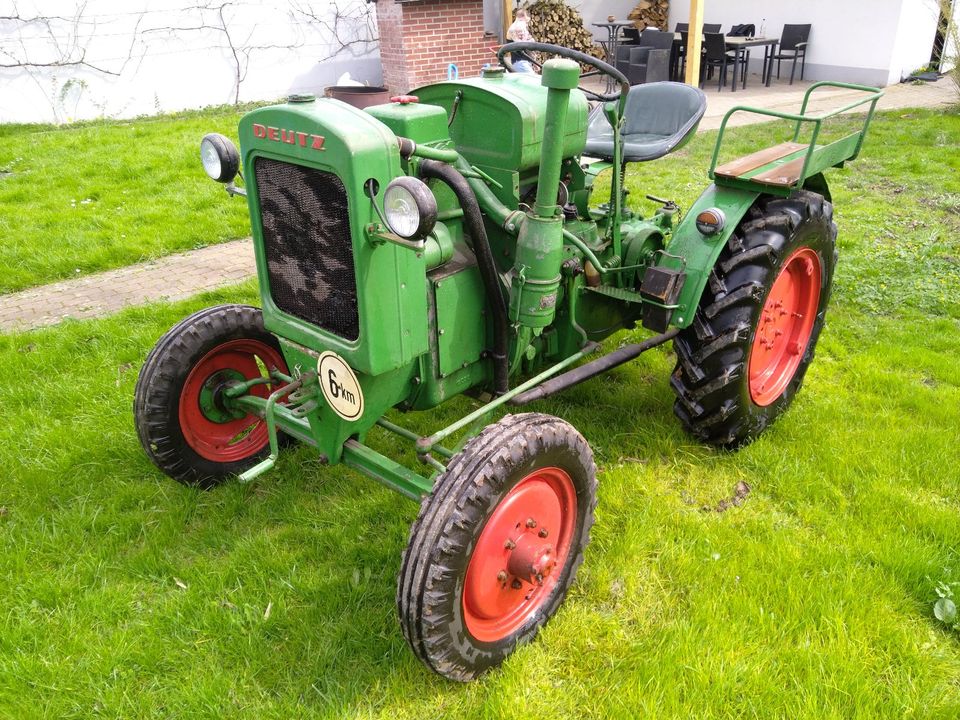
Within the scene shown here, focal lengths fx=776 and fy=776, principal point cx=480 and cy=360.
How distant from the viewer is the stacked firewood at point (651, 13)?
13.8 meters

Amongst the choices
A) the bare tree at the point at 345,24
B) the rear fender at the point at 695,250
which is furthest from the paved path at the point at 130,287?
the bare tree at the point at 345,24

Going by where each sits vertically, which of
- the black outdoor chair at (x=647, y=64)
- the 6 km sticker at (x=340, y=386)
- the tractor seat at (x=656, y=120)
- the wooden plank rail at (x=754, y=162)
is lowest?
the 6 km sticker at (x=340, y=386)

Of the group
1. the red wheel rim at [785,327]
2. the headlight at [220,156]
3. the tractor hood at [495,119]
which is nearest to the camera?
the headlight at [220,156]

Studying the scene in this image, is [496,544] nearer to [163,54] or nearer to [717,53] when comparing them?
[163,54]

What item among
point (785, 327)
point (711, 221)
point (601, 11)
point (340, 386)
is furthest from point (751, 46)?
point (340, 386)

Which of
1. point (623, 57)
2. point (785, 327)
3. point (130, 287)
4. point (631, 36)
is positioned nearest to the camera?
point (785, 327)

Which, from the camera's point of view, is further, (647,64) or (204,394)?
(647,64)

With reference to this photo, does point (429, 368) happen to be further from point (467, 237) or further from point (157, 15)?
point (157, 15)

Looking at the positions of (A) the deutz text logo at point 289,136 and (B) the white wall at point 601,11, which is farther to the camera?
(B) the white wall at point 601,11

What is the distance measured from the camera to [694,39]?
9.71m

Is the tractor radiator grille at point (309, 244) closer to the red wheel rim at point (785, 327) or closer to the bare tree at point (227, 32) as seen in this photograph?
the red wheel rim at point (785, 327)

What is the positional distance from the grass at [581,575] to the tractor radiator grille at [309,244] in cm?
93

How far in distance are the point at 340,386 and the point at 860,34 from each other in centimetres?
1209

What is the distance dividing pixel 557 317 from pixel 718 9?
12912 mm
